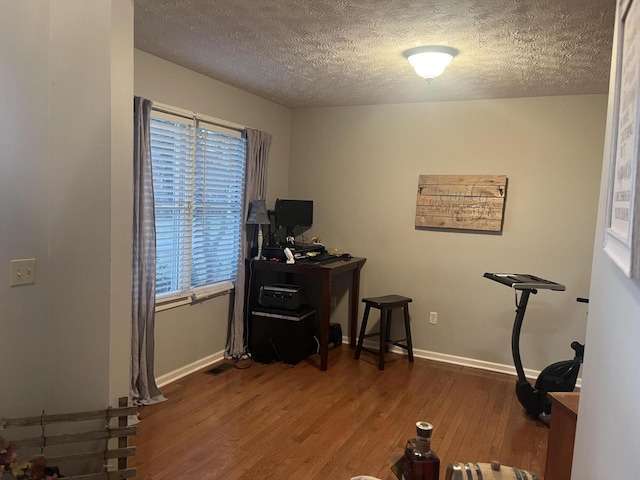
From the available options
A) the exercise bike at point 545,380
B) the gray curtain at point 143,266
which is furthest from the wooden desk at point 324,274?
the exercise bike at point 545,380

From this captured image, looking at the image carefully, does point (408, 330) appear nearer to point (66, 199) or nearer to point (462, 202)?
point (462, 202)

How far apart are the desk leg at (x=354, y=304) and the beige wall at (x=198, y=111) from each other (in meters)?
1.15

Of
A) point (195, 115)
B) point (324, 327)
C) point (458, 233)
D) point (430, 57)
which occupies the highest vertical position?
point (430, 57)

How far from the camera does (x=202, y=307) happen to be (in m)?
3.81

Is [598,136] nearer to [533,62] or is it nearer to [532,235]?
[532,235]

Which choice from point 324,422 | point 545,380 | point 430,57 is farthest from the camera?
point 545,380

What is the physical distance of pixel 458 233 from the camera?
4117 millimetres

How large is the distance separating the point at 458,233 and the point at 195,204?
2.31 metres

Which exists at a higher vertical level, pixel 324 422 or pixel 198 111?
pixel 198 111

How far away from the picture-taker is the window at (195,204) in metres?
3.32

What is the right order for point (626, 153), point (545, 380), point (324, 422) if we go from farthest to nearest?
point (545, 380) → point (324, 422) → point (626, 153)

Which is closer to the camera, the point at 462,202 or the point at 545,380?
the point at 545,380

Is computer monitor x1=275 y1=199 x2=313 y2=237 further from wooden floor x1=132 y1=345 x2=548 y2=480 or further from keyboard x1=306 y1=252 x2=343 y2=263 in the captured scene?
wooden floor x1=132 y1=345 x2=548 y2=480

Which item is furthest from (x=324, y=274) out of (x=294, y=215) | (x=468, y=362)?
(x=468, y=362)
